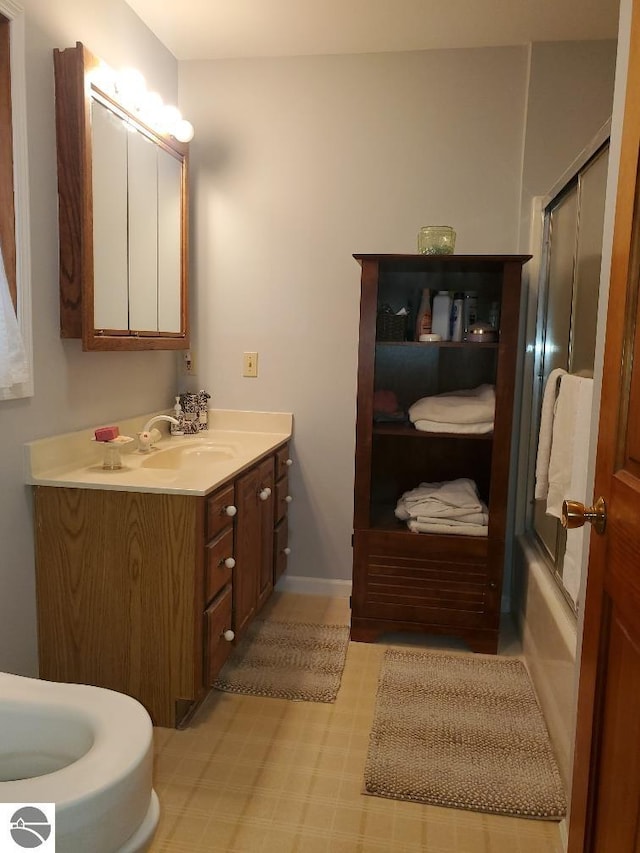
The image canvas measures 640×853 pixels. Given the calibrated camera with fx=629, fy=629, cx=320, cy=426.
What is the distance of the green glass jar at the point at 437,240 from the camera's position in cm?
246

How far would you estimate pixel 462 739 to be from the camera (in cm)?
192

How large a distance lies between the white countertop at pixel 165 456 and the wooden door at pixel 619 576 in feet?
3.63

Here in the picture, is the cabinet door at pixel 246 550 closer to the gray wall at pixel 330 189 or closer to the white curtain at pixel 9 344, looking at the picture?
the gray wall at pixel 330 189

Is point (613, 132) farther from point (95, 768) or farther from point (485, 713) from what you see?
point (485, 713)

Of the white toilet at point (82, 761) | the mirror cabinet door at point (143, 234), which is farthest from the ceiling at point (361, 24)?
the white toilet at point (82, 761)

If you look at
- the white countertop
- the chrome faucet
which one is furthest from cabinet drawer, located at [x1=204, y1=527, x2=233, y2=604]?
the chrome faucet

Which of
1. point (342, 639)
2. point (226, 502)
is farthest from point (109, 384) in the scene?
point (342, 639)

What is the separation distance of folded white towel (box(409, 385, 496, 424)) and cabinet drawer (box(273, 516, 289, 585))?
76 cm

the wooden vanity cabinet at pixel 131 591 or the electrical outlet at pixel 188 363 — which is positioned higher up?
the electrical outlet at pixel 188 363

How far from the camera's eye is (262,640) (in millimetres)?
2510

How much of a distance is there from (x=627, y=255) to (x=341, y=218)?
6.55 ft

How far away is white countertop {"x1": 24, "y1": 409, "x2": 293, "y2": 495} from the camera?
185cm

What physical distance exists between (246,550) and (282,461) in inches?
22.9

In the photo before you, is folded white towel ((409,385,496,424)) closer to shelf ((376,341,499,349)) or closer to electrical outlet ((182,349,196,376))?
shelf ((376,341,499,349))
